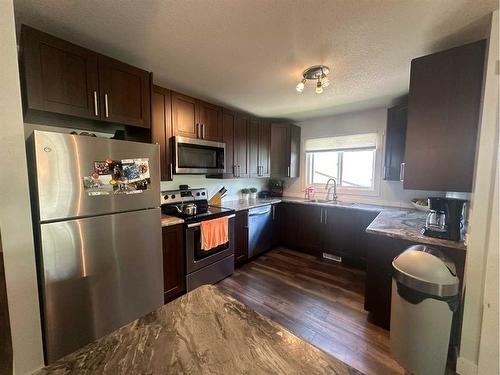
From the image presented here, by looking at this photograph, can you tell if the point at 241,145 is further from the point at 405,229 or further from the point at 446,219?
the point at 446,219

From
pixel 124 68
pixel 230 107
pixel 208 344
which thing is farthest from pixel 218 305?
pixel 230 107

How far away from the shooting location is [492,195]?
49.0 inches

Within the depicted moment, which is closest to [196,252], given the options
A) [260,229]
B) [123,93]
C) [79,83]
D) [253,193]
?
[260,229]

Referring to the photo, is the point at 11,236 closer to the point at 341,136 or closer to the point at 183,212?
the point at 183,212

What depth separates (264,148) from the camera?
3635mm

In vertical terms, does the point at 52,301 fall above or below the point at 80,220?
below

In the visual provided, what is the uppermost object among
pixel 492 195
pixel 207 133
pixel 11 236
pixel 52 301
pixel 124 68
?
pixel 124 68

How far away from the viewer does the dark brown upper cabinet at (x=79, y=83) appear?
134 cm

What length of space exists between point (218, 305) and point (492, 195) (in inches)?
66.7

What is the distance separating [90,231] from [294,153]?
331 centimetres

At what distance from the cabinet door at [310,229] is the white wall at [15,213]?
3.12 m

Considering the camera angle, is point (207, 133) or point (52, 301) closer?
point (52, 301)

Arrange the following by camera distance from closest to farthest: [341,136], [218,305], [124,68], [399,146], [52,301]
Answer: [218,305], [52,301], [124,68], [399,146], [341,136]

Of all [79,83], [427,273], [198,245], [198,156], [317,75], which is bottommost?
[198,245]
